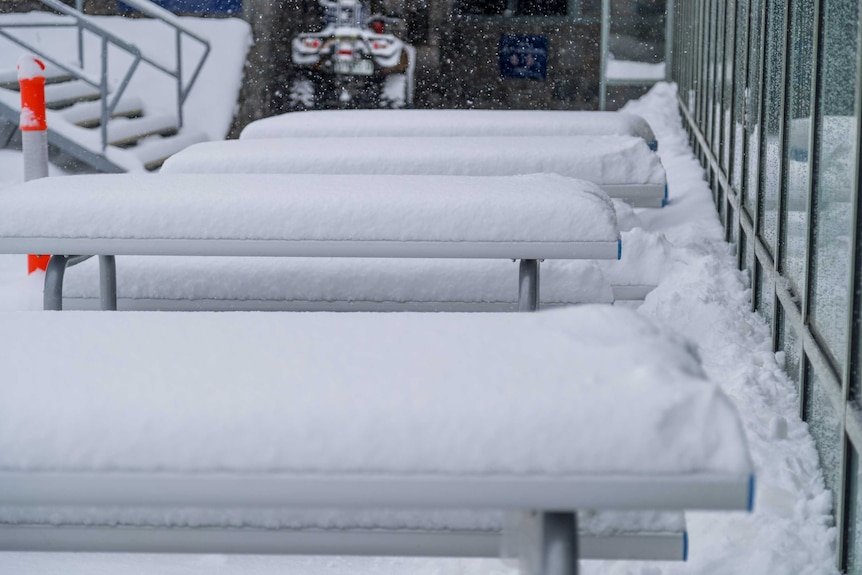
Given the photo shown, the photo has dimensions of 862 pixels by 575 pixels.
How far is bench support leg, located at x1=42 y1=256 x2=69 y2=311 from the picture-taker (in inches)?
137

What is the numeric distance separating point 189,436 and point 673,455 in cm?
50

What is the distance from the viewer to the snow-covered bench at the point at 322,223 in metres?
3.15

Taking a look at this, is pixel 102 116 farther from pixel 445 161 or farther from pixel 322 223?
pixel 322 223

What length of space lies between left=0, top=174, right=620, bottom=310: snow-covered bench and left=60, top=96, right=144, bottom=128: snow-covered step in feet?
20.4

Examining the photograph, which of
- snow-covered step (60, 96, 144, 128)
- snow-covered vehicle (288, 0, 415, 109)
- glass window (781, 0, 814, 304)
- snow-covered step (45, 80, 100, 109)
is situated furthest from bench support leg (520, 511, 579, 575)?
snow-covered vehicle (288, 0, 415, 109)

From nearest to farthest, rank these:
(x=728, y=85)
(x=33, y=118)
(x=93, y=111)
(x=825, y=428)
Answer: (x=825, y=428) → (x=33, y=118) → (x=728, y=85) → (x=93, y=111)

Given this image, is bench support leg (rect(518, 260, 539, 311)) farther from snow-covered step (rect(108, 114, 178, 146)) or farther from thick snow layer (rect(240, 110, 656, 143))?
snow-covered step (rect(108, 114, 178, 146))

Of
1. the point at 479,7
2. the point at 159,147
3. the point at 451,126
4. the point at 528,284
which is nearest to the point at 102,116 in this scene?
the point at 159,147

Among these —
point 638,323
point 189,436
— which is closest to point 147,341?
point 189,436

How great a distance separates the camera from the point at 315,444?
4.19 feet

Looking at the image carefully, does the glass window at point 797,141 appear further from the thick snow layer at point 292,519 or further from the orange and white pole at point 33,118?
the orange and white pole at point 33,118

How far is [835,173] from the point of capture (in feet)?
8.41

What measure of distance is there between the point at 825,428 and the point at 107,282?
2.05 metres

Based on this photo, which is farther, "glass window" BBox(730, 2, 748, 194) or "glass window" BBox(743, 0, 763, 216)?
"glass window" BBox(730, 2, 748, 194)
